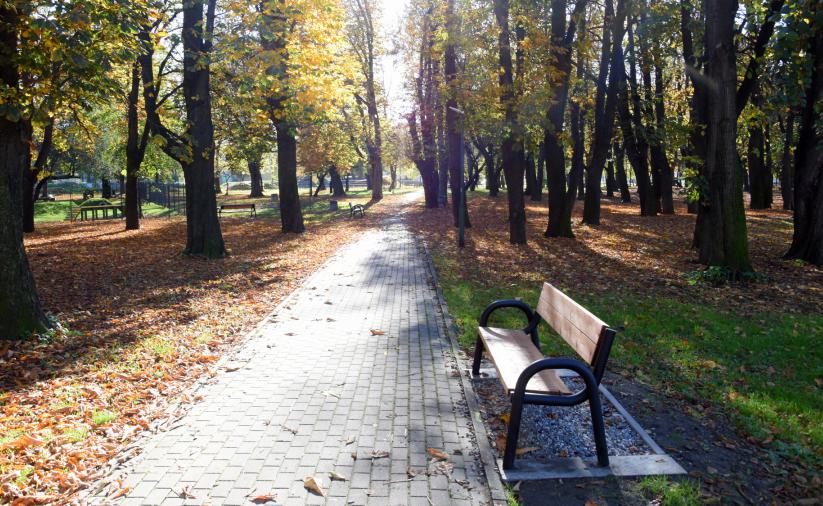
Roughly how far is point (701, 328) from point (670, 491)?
4.25 metres

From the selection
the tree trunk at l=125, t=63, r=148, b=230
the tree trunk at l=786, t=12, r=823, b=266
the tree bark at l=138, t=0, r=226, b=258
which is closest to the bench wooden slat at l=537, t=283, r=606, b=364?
the tree trunk at l=786, t=12, r=823, b=266

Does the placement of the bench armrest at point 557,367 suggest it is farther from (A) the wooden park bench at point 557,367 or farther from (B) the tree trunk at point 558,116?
(B) the tree trunk at point 558,116

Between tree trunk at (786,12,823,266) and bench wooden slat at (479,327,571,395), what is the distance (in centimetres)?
916

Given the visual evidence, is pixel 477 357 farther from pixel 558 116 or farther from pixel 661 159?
pixel 661 159

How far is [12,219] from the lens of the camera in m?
6.46

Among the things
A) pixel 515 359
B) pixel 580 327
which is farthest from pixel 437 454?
pixel 580 327

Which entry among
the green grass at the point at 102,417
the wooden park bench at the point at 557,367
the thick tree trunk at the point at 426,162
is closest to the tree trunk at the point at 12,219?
the green grass at the point at 102,417

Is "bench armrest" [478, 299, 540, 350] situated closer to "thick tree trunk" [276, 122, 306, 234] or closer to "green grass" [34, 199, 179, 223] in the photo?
"thick tree trunk" [276, 122, 306, 234]

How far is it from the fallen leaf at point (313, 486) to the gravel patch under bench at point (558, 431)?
4.33ft

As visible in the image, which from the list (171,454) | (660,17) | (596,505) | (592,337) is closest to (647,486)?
(596,505)

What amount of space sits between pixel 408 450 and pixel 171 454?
1.68 m

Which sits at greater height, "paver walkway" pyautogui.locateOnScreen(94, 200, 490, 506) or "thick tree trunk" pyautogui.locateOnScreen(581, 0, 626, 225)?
"thick tree trunk" pyautogui.locateOnScreen(581, 0, 626, 225)

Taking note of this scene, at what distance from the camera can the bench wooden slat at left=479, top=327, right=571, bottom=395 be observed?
4.01m

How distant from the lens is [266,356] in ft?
20.3
